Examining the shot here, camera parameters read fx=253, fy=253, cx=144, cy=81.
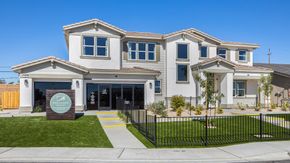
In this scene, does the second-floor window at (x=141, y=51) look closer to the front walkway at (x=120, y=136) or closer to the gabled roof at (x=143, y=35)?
the gabled roof at (x=143, y=35)

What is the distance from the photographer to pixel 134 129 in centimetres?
1399

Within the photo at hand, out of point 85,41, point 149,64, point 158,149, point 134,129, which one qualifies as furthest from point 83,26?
point 158,149

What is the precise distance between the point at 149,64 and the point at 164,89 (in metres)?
3.07

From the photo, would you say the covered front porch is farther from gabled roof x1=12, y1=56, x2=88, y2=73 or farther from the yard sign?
the yard sign

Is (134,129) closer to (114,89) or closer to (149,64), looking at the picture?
(114,89)

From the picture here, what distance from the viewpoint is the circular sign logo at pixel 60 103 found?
657 inches

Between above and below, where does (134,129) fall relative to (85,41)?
below

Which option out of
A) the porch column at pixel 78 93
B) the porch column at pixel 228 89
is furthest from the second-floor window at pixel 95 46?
the porch column at pixel 228 89

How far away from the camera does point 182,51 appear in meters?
26.9

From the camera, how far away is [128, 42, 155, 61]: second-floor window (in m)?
26.1

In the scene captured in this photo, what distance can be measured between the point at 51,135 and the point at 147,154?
17.7 ft

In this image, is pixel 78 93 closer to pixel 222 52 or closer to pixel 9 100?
pixel 9 100

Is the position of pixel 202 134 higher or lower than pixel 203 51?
lower

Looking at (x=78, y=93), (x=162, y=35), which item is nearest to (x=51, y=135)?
(x=78, y=93)
